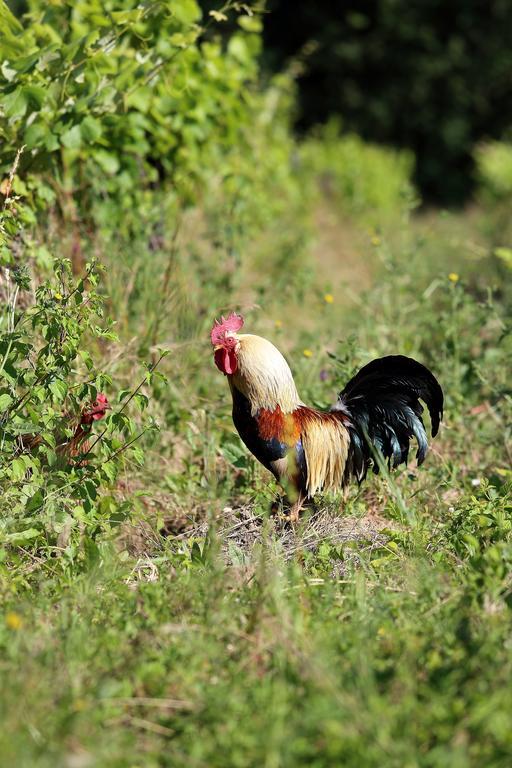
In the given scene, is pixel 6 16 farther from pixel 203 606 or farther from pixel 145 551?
pixel 203 606

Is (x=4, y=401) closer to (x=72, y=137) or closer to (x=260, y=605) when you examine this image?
(x=260, y=605)

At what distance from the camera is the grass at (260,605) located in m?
2.15

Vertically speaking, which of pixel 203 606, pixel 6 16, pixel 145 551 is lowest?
pixel 145 551

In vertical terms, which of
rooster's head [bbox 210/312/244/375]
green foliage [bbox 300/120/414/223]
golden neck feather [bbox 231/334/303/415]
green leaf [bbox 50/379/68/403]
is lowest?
green foliage [bbox 300/120/414/223]

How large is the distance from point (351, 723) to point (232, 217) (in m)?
4.11

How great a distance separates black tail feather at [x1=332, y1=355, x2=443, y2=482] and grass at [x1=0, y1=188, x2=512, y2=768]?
235mm

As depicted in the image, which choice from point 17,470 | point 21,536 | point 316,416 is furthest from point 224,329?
point 21,536

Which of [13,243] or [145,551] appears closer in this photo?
[145,551]

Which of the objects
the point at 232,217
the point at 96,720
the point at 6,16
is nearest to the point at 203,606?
the point at 96,720

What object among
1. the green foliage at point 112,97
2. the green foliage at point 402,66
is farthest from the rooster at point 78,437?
the green foliage at point 402,66

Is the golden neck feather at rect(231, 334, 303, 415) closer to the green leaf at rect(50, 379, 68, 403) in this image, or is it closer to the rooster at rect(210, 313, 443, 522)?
the rooster at rect(210, 313, 443, 522)

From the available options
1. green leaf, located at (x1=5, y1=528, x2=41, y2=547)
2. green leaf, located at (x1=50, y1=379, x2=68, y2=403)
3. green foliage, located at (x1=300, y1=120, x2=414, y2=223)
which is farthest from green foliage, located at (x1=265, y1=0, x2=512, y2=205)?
green leaf, located at (x1=5, y1=528, x2=41, y2=547)

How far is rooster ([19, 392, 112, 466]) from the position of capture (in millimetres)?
3318

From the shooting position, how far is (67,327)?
2.97 meters
